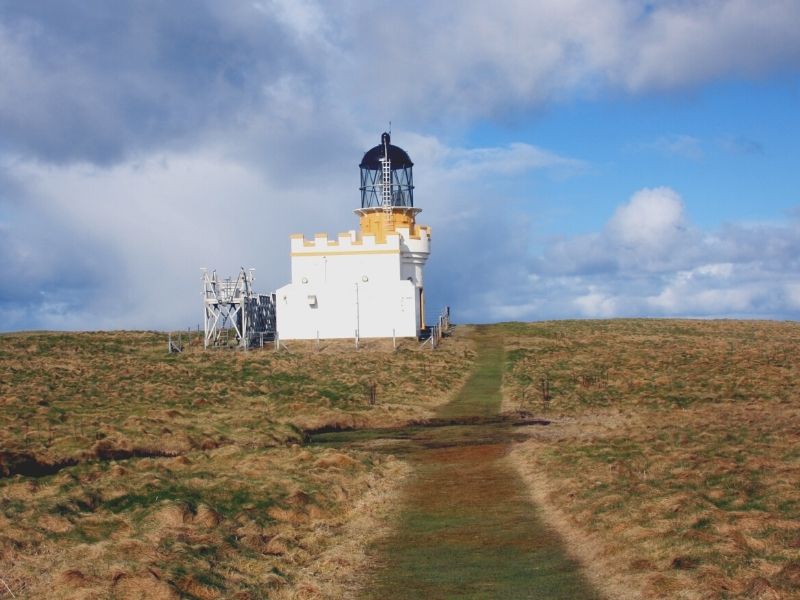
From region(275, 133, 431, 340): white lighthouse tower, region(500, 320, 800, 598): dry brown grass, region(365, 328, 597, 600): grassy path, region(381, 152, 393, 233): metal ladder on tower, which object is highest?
region(381, 152, 393, 233): metal ladder on tower

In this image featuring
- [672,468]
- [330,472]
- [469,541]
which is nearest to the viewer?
[469,541]

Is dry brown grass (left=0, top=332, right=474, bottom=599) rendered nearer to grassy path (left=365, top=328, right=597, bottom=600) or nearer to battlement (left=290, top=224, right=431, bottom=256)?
grassy path (left=365, top=328, right=597, bottom=600)

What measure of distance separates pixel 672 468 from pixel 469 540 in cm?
600

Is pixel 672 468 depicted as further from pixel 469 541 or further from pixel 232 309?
pixel 232 309

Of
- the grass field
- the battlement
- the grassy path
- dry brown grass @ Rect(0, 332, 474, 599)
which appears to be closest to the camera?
the grassy path

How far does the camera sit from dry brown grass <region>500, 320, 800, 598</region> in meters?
11.3

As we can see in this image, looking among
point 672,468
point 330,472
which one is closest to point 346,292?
point 330,472

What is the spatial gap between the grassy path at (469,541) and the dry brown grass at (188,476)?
0.75 m

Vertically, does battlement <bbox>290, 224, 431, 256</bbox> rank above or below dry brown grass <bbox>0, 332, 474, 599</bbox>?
above

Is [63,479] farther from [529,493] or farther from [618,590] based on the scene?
[618,590]

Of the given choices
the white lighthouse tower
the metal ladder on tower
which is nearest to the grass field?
the white lighthouse tower

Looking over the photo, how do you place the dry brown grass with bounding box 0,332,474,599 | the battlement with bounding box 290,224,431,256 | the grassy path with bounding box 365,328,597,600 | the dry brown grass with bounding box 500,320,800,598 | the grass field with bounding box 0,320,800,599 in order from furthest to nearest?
the battlement with bounding box 290,224,431,256, the dry brown grass with bounding box 0,332,474,599, the grass field with bounding box 0,320,800,599, the grassy path with bounding box 365,328,597,600, the dry brown grass with bounding box 500,320,800,598

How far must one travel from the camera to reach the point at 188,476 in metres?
18.2

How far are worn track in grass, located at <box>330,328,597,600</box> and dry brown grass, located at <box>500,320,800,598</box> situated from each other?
0.50 metres
